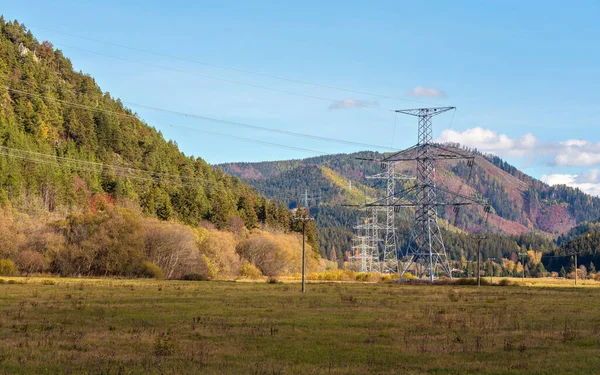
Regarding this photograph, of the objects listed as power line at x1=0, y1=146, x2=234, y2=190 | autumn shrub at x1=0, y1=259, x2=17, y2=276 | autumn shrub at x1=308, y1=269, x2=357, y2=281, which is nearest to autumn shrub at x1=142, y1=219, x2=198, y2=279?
autumn shrub at x1=0, y1=259, x2=17, y2=276

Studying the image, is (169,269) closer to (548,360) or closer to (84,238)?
(84,238)

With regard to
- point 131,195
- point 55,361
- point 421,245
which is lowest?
point 55,361

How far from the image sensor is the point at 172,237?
118 metres

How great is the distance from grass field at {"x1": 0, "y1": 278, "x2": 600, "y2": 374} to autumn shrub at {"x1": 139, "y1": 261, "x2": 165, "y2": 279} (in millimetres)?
56970

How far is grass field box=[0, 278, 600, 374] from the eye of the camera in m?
24.1

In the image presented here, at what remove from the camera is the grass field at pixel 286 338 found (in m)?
24.1

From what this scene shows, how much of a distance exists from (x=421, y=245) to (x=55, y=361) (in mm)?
67551

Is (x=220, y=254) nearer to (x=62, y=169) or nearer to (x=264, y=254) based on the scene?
(x=264, y=254)

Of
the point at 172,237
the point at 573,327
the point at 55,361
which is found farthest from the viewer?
the point at 172,237

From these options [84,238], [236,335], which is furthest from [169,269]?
[236,335]

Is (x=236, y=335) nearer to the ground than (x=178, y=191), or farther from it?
nearer to the ground

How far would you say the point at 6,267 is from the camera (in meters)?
97.3

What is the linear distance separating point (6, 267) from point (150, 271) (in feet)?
67.6

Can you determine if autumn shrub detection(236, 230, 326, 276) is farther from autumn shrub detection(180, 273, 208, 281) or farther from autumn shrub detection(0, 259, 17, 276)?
autumn shrub detection(0, 259, 17, 276)
